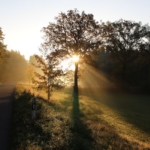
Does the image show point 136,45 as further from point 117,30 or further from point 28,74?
point 28,74

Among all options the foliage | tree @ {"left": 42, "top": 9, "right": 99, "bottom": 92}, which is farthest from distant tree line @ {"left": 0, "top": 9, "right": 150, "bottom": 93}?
the foliage

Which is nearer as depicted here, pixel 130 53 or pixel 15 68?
pixel 130 53

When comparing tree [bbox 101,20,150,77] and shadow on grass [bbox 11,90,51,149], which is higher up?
tree [bbox 101,20,150,77]

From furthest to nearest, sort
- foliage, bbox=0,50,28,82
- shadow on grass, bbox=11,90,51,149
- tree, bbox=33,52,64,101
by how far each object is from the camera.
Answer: foliage, bbox=0,50,28,82, tree, bbox=33,52,64,101, shadow on grass, bbox=11,90,51,149

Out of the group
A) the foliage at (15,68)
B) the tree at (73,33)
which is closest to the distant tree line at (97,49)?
the tree at (73,33)

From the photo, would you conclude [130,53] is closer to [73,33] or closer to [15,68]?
[73,33]

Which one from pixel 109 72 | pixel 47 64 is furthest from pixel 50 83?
pixel 109 72

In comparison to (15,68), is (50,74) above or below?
below

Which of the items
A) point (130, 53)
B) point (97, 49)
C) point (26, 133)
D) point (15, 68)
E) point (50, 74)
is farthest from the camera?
point (15, 68)

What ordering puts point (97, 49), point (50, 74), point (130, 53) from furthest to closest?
point (130, 53), point (97, 49), point (50, 74)

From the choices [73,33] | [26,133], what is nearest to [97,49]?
[73,33]

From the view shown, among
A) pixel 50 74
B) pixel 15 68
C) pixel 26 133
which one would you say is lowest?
pixel 26 133

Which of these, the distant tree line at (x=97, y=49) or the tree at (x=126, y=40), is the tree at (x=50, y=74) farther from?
the tree at (x=126, y=40)

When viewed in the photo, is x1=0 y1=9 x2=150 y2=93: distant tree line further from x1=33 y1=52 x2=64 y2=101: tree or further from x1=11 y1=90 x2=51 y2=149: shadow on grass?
x1=11 y1=90 x2=51 y2=149: shadow on grass
